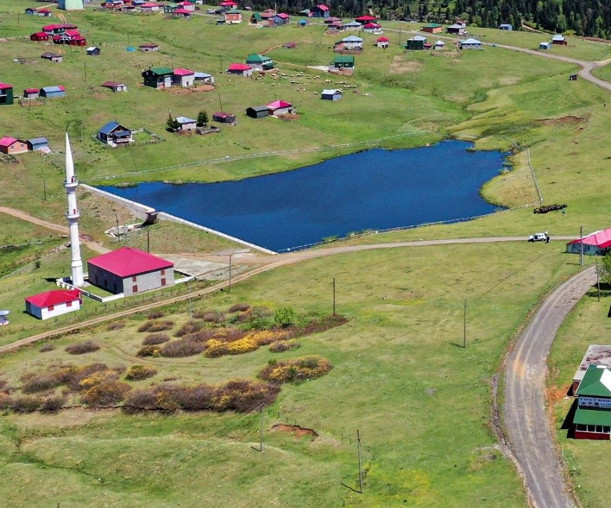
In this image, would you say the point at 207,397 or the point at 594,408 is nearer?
the point at 594,408

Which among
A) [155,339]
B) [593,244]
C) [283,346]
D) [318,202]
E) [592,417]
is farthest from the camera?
[318,202]

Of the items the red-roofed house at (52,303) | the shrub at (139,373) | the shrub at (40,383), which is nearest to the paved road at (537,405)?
the shrub at (139,373)

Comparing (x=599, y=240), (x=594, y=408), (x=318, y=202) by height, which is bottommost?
(x=318, y=202)

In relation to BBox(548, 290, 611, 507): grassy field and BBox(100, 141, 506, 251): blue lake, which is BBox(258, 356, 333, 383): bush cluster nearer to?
BBox(548, 290, 611, 507): grassy field

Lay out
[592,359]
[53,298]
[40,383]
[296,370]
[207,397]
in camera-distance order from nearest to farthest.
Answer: [592,359], [207,397], [296,370], [40,383], [53,298]

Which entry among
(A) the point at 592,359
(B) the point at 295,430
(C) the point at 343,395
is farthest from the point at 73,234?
(A) the point at 592,359

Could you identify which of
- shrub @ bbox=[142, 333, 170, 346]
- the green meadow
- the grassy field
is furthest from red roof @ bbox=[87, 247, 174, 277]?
the grassy field

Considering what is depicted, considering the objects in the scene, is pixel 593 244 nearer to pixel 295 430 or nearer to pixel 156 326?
pixel 156 326
